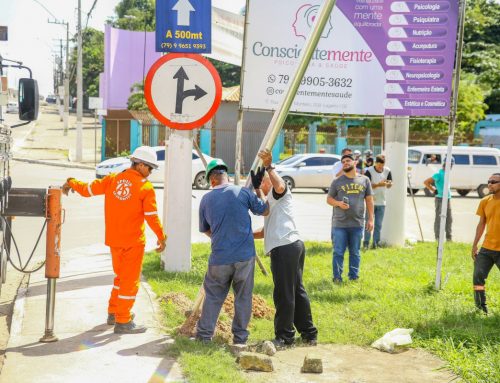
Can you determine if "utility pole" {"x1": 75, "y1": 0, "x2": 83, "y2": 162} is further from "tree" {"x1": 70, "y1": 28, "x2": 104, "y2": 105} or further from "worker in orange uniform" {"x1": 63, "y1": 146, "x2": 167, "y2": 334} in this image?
"tree" {"x1": 70, "y1": 28, "x2": 104, "y2": 105}

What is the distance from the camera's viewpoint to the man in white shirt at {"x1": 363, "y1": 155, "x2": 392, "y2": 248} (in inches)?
497

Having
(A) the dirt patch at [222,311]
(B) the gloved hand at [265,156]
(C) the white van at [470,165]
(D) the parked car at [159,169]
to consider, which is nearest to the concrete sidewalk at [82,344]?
(A) the dirt patch at [222,311]

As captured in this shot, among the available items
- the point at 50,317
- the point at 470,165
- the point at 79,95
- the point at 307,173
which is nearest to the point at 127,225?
the point at 50,317

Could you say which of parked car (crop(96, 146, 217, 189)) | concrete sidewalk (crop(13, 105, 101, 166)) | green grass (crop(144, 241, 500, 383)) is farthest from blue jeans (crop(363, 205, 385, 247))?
concrete sidewalk (crop(13, 105, 101, 166))

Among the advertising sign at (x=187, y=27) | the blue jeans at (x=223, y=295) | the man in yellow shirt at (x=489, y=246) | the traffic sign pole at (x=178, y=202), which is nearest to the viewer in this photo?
the blue jeans at (x=223, y=295)

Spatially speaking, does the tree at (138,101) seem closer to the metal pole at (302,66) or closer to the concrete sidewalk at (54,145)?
the concrete sidewalk at (54,145)

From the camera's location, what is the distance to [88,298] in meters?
8.14

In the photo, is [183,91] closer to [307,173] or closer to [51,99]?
[307,173]

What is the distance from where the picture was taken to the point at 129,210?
6.69 meters

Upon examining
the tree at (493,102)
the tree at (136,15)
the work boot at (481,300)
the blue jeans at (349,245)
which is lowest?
the work boot at (481,300)

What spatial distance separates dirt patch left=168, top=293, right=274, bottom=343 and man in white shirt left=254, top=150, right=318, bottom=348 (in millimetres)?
551

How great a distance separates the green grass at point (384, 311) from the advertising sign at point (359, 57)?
234 centimetres

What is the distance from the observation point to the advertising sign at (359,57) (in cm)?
909

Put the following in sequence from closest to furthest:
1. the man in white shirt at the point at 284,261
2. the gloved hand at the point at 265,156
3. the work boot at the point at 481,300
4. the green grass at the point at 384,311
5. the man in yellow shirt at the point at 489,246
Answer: the green grass at the point at 384,311
the gloved hand at the point at 265,156
the man in white shirt at the point at 284,261
the man in yellow shirt at the point at 489,246
the work boot at the point at 481,300
